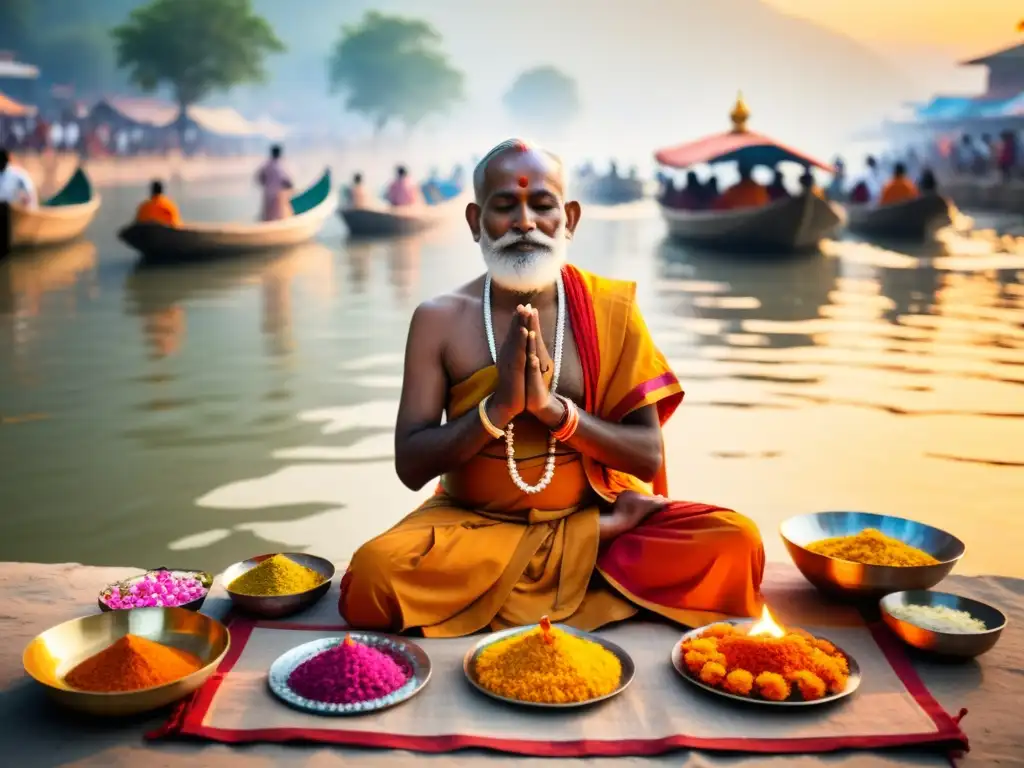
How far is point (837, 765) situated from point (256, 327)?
812cm

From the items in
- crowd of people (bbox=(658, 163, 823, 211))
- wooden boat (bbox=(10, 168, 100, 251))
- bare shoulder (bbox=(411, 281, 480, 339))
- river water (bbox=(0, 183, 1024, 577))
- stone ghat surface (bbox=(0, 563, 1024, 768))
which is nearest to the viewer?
stone ghat surface (bbox=(0, 563, 1024, 768))

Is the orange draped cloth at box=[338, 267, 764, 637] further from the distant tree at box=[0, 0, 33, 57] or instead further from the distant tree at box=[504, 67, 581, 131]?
the distant tree at box=[504, 67, 581, 131]

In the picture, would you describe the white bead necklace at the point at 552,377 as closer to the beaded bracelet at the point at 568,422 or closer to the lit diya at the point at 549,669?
the beaded bracelet at the point at 568,422

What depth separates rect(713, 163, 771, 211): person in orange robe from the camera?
1641cm

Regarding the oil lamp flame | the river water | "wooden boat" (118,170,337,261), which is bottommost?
the river water

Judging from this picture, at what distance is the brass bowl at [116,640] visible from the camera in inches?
94.7

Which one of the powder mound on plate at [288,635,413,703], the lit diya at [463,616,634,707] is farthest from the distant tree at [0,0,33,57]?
the lit diya at [463,616,634,707]

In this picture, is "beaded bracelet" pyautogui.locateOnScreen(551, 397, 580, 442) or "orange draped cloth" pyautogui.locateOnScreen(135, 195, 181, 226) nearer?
"beaded bracelet" pyautogui.locateOnScreen(551, 397, 580, 442)

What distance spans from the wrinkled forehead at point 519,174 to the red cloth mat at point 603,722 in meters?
1.36

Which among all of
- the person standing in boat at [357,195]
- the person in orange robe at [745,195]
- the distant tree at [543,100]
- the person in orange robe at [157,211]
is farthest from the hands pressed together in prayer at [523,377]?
the distant tree at [543,100]

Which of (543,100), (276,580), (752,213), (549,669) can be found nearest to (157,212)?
(752,213)

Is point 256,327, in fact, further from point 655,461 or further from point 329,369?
point 655,461

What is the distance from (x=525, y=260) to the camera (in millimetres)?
3070

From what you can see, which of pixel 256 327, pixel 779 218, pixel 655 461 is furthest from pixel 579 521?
pixel 779 218
